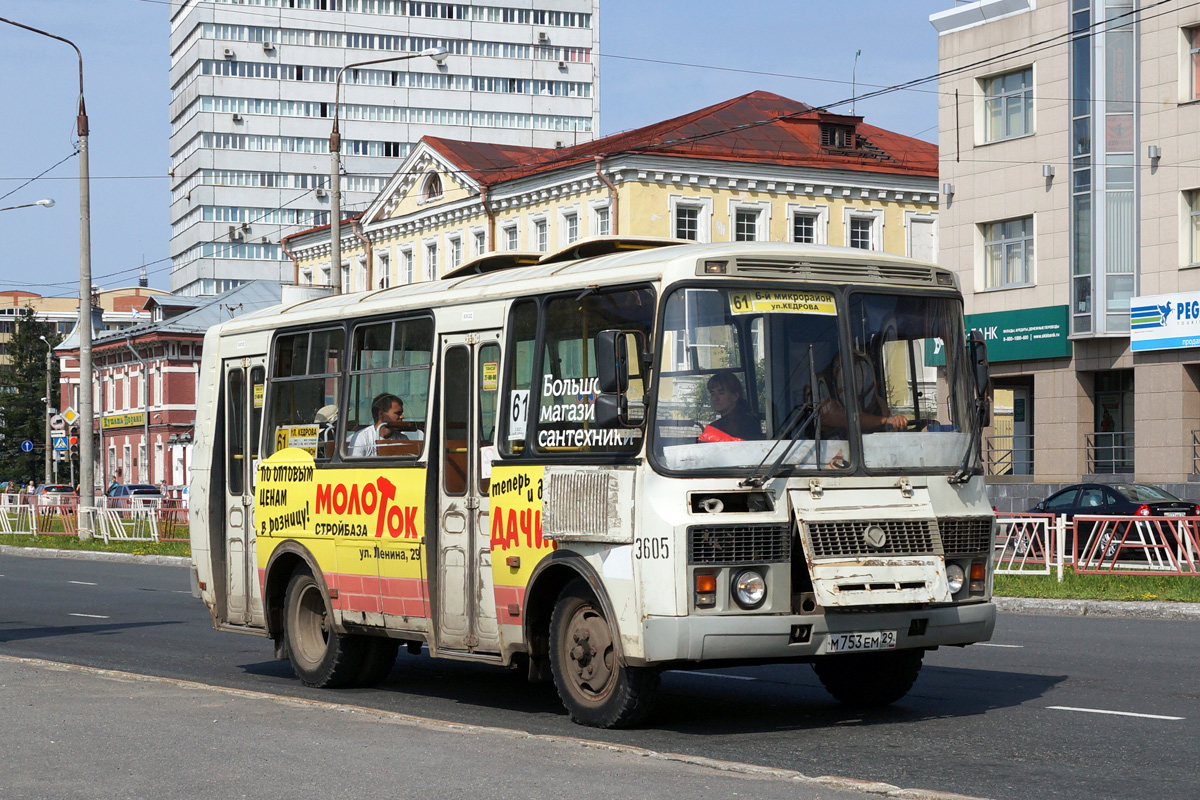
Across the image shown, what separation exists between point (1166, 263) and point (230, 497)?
82.1 ft

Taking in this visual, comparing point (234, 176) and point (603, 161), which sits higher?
point (234, 176)

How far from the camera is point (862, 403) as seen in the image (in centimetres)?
972

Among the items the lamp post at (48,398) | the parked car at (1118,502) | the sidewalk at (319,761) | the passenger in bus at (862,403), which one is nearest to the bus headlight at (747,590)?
the passenger in bus at (862,403)

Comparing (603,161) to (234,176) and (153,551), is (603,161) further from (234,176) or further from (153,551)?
(234,176)

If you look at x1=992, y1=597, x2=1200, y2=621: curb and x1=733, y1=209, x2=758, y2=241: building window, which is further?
x1=733, y1=209, x2=758, y2=241: building window

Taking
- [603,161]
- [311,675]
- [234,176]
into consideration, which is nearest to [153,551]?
[603,161]

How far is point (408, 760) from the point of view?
8172 millimetres

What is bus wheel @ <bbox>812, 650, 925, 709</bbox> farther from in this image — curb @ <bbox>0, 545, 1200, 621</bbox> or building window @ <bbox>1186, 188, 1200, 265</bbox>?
building window @ <bbox>1186, 188, 1200, 265</bbox>

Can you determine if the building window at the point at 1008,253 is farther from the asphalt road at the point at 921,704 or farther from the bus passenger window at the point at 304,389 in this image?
the bus passenger window at the point at 304,389

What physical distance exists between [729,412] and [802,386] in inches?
18.5

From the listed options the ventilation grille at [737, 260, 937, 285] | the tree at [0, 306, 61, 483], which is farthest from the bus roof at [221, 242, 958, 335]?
the tree at [0, 306, 61, 483]

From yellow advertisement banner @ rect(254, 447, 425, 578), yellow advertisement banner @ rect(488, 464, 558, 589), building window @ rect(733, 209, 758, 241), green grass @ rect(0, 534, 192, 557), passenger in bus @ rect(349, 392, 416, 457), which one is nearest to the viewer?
yellow advertisement banner @ rect(488, 464, 558, 589)

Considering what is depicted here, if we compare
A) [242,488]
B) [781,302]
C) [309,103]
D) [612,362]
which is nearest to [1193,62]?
[242,488]

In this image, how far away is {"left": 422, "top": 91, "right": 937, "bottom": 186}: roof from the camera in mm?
49281
